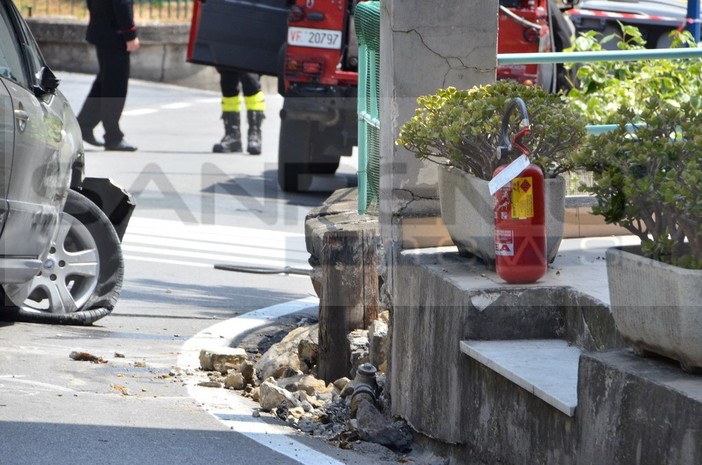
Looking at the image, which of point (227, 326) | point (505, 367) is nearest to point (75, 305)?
point (227, 326)

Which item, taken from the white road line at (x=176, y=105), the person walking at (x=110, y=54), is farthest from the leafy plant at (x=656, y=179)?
the white road line at (x=176, y=105)

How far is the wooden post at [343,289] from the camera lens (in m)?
6.88

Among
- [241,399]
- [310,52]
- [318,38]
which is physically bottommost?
[241,399]

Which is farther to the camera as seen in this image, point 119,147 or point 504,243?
point 119,147

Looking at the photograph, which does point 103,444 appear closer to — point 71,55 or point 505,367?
point 505,367

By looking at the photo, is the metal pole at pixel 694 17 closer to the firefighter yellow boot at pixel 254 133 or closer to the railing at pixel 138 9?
the firefighter yellow boot at pixel 254 133

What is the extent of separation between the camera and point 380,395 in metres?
6.27

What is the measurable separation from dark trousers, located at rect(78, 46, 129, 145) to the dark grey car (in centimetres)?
681

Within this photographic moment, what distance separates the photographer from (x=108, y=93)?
49.7 ft

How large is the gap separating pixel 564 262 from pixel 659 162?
1840 mm

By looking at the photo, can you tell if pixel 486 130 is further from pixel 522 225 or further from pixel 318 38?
pixel 318 38

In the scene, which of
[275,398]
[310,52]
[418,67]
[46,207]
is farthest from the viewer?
[310,52]

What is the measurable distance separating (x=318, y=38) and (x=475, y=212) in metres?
7.09

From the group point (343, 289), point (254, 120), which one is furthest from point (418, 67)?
point (254, 120)
